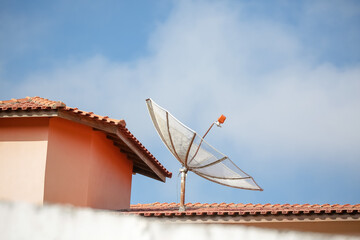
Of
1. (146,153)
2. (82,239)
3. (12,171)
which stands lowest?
(82,239)

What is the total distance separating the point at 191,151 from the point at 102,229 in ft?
13.6

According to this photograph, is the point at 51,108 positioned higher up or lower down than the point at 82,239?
higher up

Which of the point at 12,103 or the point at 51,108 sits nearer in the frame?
the point at 51,108

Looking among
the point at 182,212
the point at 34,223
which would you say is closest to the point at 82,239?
the point at 34,223

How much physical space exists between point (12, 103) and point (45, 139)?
4.83ft

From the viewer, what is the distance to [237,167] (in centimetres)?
1405

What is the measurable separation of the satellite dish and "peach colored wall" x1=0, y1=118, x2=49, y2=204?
9.26ft

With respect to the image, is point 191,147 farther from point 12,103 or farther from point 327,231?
point 12,103

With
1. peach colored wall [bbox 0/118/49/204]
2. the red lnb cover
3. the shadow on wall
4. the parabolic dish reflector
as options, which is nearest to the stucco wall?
peach colored wall [bbox 0/118/49/204]

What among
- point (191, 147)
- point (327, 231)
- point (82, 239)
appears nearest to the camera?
point (82, 239)

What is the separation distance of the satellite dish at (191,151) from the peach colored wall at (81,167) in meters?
2.03

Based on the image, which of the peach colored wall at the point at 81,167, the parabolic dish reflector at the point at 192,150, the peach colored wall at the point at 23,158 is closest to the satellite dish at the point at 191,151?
the parabolic dish reflector at the point at 192,150

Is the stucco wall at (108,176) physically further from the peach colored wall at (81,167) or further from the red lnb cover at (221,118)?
the red lnb cover at (221,118)

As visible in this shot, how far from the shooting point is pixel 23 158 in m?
13.3
